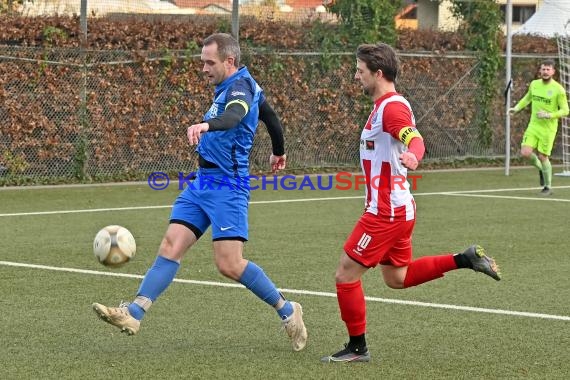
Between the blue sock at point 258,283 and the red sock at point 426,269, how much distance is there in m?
0.85

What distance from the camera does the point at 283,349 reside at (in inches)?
287

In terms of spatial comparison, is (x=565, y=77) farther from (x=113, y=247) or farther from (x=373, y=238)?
(x=373, y=238)

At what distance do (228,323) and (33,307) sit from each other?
1.55m

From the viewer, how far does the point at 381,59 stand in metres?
6.92

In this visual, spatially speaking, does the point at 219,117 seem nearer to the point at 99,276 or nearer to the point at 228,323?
the point at 228,323

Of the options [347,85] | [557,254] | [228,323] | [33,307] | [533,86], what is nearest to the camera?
[228,323]

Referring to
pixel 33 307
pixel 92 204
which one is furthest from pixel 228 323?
pixel 92 204

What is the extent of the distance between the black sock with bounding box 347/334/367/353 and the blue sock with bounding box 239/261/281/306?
0.71 meters

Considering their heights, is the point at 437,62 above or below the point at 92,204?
above

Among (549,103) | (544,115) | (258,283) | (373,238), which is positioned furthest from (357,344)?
(549,103)

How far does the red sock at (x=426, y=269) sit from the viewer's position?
726 centimetres

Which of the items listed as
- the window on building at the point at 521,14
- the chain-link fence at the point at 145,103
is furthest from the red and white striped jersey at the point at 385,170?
the window on building at the point at 521,14

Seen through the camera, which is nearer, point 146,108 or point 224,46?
point 224,46

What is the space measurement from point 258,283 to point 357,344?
2.75 ft
